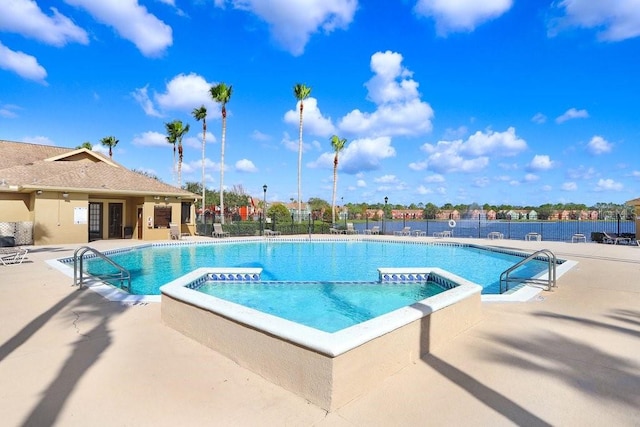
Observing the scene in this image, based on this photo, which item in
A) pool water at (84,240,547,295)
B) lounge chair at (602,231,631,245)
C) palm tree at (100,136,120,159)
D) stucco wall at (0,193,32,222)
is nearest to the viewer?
pool water at (84,240,547,295)

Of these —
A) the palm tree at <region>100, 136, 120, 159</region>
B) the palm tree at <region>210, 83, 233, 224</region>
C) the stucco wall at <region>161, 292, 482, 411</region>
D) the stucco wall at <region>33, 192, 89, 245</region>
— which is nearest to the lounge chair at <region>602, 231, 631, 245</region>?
the stucco wall at <region>161, 292, 482, 411</region>

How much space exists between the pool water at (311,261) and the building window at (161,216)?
2.91 meters

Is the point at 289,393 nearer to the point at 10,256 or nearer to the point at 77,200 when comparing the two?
the point at 10,256

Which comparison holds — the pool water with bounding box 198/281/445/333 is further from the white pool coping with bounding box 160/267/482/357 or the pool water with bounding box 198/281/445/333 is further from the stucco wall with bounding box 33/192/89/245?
the stucco wall with bounding box 33/192/89/245

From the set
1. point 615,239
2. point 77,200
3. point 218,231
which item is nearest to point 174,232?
point 218,231

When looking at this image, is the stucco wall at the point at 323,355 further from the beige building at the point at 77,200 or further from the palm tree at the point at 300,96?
the palm tree at the point at 300,96

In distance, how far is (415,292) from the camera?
26.4 feet

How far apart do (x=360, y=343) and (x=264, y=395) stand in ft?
3.01

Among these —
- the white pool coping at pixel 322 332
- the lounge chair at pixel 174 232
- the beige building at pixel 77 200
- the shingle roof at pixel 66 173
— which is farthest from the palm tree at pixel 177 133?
the white pool coping at pixel 322 332

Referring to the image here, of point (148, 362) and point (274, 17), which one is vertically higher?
point (274, 17)

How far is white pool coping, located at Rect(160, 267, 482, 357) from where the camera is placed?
273cm

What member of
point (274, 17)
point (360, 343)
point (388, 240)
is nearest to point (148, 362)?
point (360, 343)

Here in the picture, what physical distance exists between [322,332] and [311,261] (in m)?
10.8

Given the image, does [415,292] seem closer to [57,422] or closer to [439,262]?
[439,262]
